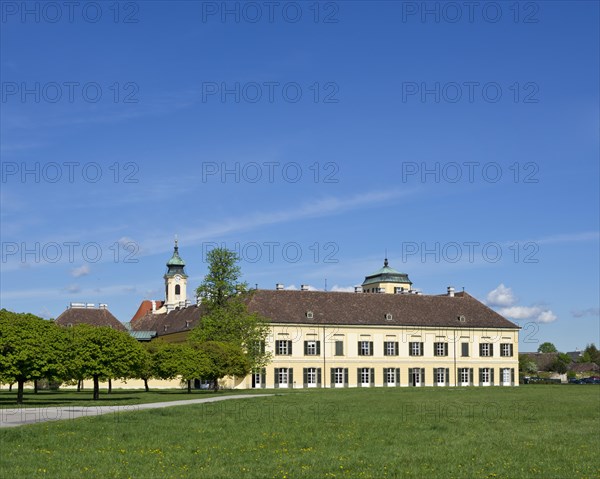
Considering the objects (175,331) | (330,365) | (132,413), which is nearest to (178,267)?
(175,331)

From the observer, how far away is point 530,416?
33.2m

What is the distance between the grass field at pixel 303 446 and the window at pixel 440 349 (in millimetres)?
63167

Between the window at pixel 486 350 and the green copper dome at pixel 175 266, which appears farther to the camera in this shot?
the green copper dome at pixel 175 266

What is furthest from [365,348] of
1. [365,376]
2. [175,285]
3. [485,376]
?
[175,285]

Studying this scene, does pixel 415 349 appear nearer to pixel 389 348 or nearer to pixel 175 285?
pixel 389 348

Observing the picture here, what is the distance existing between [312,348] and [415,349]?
1217 cm

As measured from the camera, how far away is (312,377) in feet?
294

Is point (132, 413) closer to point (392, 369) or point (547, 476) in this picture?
point (547, 476)

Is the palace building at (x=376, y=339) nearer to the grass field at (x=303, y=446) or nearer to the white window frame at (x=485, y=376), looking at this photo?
the white window frame at (x=485, y=376)

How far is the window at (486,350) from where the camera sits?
319 ft

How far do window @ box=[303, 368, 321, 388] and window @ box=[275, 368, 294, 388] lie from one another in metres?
1.55

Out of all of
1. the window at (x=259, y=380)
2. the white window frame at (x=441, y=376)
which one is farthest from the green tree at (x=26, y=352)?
the white window frame at (x=441, y=376)

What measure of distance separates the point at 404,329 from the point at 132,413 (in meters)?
65.3

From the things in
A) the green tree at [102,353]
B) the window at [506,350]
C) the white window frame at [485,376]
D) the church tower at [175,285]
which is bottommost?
the white window frame at [485,376]
